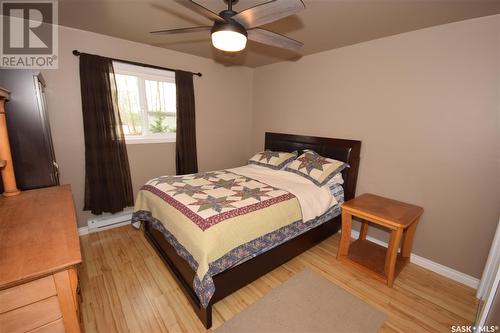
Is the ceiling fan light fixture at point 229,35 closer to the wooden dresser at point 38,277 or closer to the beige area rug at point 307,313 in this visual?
the wooden dresser at point 38,277

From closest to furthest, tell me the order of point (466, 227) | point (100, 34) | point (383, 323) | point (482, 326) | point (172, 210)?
point (482, 326)
point (383, 323)
point (172, 210)
point (466, 227)
point (100, 34)

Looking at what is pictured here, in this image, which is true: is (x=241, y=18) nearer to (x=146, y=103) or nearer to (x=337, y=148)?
(x=337, y=148)

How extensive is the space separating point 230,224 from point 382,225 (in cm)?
152

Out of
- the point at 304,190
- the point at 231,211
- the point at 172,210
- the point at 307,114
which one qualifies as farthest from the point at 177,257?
the point at 307,114

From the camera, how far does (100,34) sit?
2.63 m

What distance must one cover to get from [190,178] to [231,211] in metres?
1.12

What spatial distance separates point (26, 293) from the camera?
0.86 metres

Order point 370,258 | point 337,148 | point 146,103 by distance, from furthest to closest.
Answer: point 146,103, point 337,148, point 370,258

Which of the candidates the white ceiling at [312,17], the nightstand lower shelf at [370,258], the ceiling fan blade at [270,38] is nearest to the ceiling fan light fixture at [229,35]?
the ceiling fan blade at [270,38]

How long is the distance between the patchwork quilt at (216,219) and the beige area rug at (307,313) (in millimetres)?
413

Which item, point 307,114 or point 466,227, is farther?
point 307,114

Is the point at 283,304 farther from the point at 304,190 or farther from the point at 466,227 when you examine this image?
the point at 466,227

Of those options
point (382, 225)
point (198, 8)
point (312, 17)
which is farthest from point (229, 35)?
point (382, 225)

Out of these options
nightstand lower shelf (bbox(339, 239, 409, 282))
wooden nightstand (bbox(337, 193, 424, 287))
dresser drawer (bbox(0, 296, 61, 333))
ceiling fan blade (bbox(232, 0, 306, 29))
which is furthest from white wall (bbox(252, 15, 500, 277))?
dresser drawer (bbox(0, 296, 61, 333))
